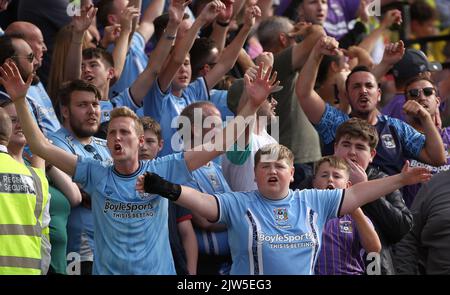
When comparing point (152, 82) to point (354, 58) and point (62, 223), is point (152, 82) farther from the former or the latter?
point (354, 58)

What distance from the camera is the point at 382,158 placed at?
31.8 feet

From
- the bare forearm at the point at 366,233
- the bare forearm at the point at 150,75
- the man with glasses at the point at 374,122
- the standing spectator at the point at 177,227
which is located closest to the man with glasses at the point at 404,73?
the man with glasses at the point at 374,122

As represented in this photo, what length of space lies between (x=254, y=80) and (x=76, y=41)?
202 cm

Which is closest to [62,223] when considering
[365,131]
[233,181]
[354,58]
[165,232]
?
[165,232]

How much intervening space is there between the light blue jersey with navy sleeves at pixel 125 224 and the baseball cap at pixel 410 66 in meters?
3.66

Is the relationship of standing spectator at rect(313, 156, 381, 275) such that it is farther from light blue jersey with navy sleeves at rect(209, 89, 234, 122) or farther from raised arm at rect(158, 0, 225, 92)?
light blue jersey with navy sleeves at rect(209, 89, 234, 122)

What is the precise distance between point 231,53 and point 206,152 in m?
2.43

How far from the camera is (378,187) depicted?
8.00 meters

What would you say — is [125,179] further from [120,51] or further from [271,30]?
[271,30]

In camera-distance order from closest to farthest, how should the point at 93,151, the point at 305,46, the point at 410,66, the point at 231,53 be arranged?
the point at 93,151
the point at 305,46
the point at 231,53
the point at 410,66

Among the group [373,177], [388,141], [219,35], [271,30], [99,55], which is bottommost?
[373,177]

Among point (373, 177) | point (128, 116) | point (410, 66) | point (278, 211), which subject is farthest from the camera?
point (410, 66)

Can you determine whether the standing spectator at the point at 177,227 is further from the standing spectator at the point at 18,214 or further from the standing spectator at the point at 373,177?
the standing spectator at the point at 18,214

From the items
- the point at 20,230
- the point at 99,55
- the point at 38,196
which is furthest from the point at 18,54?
the point at 20,230
